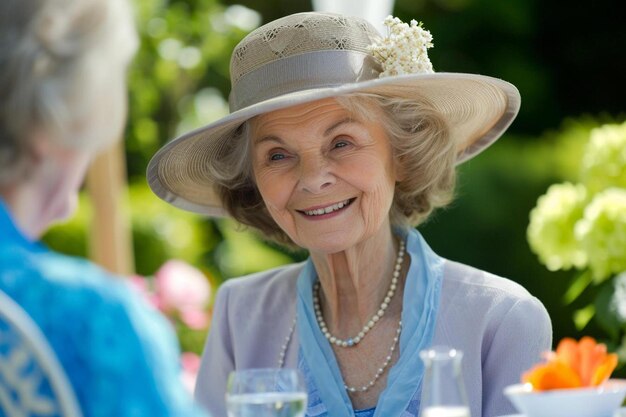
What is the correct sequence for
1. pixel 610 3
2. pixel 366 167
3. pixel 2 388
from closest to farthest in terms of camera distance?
pixel 2 388 → pixel 366 167 → pixel 610 3

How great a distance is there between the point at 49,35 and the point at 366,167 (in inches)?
56.8

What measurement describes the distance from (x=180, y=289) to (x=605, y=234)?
3.42 meters

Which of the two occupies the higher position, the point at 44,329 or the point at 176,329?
the point at 44,329

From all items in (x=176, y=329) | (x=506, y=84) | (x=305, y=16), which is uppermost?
(x=305, y=16)

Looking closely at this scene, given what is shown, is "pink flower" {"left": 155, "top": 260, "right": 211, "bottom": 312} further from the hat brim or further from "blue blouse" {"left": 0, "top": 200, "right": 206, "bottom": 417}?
"blue blouse" {"left": 0, "top": 200, "right": 206, "bottom": 417}

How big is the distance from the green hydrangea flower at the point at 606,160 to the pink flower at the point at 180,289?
3.15 metres

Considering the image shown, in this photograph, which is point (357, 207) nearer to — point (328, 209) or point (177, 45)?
point (328, 209)

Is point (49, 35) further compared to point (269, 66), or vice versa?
point (269, 66)

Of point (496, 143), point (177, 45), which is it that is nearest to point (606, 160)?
point (496, 143)

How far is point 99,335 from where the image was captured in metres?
1.58

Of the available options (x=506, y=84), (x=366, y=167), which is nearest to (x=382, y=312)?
(x=366, y=167)

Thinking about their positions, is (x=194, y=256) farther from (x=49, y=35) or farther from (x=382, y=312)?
(x=49, y=35)

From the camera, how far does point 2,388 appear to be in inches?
62.4

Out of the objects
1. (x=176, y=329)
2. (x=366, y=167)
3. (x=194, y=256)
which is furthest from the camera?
(x=194, y=256)
